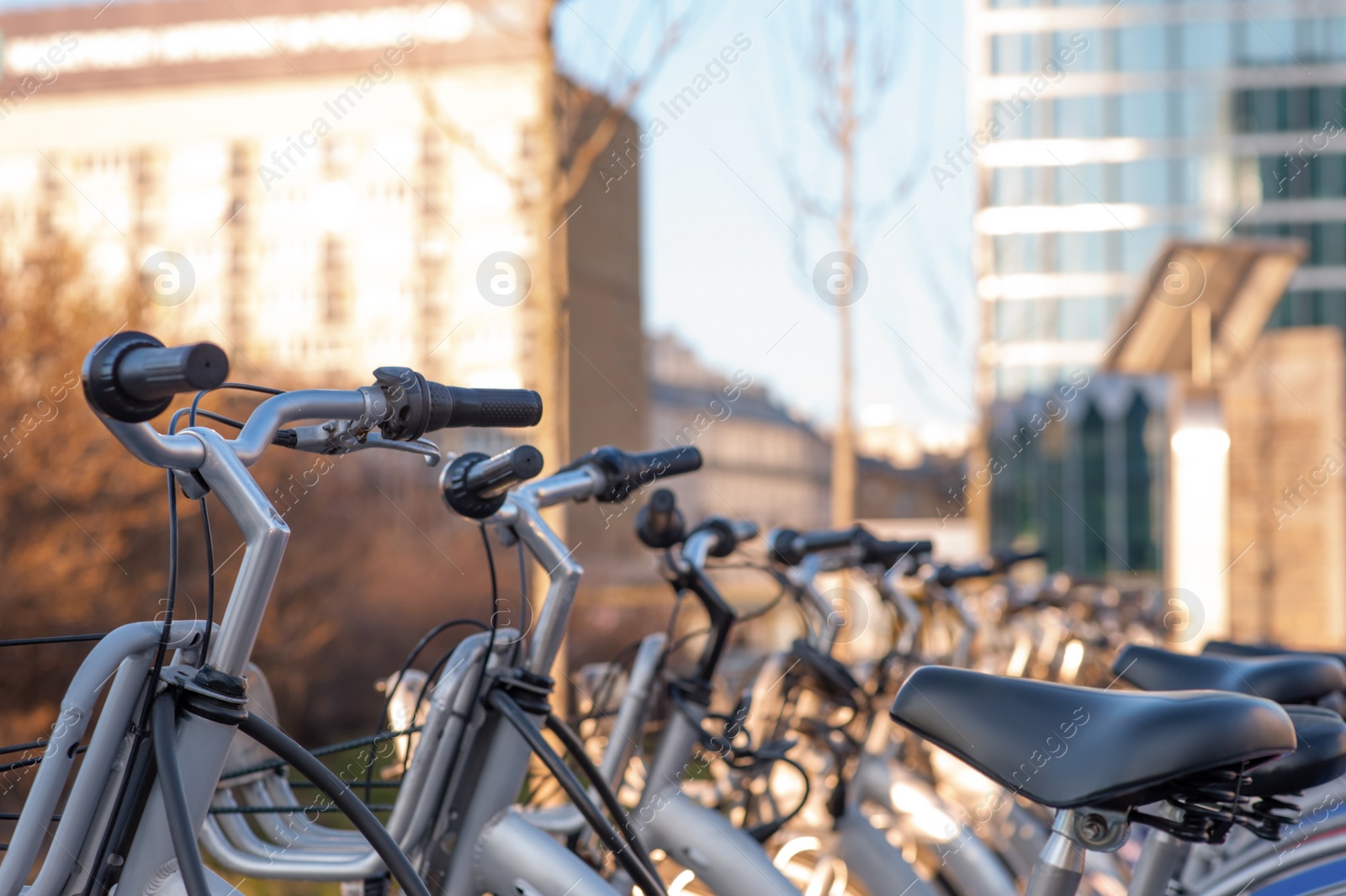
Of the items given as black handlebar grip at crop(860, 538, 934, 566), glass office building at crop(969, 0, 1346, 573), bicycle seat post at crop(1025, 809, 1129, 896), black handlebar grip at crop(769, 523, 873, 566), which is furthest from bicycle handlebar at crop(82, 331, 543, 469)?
glass office building at crop(969, 0, 1346, 573)

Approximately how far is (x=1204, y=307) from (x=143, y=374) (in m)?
9.23

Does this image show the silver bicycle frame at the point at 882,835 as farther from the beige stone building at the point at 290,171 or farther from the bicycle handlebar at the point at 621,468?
the beige stone building at the point at 290,171

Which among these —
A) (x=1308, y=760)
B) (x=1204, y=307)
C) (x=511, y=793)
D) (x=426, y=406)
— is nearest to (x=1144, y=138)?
(x=1204, y=307)

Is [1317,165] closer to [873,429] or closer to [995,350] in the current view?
[873,429]

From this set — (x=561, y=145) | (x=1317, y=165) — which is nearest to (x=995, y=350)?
(x=561, y=145)

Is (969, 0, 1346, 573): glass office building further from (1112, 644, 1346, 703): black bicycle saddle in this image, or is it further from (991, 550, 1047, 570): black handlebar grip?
(1112, 644, 1346, 703): black bicycle saddle

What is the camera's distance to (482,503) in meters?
1.77

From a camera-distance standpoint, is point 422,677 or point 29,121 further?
point 29,121

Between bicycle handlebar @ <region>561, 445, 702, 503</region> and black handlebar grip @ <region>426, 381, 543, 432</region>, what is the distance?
44cm

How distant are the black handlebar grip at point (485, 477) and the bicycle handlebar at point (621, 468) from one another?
274 mm

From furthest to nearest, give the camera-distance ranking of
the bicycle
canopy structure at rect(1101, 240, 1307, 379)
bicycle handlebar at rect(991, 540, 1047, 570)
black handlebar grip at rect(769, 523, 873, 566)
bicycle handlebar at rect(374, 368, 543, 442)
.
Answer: canopy structure at rect(1101, 240, 1307, 379), bicycle handlebar at rect(991, 540, 1047, 570), black handlebar grip at rect(769, 523, 873, 566), bicycle handlebar at rect(374, 368, 543, 442), the bicycle

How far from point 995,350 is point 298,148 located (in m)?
8.08

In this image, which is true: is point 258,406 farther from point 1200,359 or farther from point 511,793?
point 1200,359

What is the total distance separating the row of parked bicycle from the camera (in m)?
1.30
